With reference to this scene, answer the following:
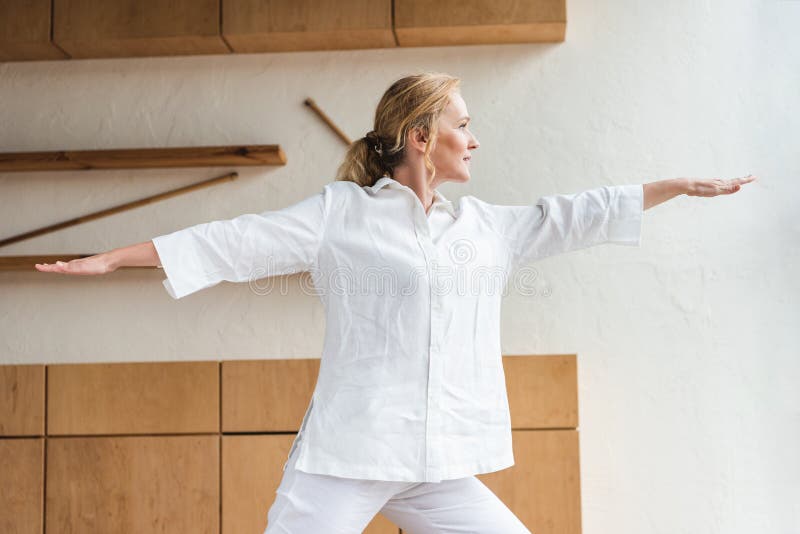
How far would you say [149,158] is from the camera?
3236mm

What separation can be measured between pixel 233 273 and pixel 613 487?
198cm

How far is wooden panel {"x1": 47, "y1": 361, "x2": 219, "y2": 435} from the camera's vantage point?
2.96 meters

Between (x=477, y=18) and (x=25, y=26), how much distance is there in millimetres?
1784

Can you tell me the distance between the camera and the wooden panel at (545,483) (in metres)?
2.83

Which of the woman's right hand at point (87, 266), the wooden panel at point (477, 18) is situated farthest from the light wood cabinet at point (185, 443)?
the woman's right hand at point (87, 266)

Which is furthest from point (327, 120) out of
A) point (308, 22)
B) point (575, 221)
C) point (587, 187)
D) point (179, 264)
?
point (179, 264)

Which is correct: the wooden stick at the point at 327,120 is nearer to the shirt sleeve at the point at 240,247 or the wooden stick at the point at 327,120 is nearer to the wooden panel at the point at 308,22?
the wooden panel at the point at 308,22

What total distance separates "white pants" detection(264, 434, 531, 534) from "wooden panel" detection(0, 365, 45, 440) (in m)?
1.60

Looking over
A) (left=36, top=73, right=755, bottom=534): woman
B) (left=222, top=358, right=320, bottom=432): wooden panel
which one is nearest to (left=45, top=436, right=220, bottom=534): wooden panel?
(left=222, top=358, right=320, bottom=432): wooden panel

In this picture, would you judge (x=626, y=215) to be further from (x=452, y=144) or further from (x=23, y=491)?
(x=23, y=491)

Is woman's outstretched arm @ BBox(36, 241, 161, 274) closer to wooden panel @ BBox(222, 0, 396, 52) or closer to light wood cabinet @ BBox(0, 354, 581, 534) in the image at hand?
light wood cabinet @ BBox(0, 354, 581, 534)

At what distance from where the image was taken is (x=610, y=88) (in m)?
3.28

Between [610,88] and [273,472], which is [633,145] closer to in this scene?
[610,88]

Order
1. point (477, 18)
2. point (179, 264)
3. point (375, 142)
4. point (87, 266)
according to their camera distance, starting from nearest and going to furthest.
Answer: point (87, 266) → point (179, 264) → point (375, 142) → point (477, 18)
